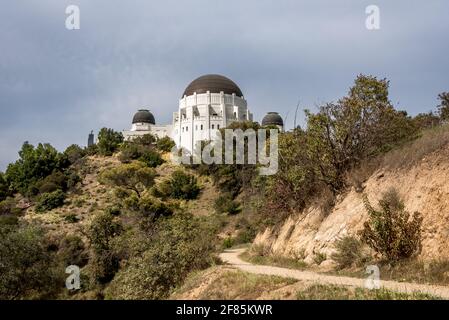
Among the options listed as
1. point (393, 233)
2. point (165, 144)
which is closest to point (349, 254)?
point (393, 233)

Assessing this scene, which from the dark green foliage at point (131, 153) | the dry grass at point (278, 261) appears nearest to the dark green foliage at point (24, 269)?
the dry grass at point (278, 261)

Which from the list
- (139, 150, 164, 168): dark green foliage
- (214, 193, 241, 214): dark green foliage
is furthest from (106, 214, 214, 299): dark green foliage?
(139, 150, 164, 168): dark green foliage

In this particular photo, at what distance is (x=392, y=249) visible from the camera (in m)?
11.1

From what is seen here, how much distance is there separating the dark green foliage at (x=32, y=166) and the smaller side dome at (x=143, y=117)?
1976 centimetres

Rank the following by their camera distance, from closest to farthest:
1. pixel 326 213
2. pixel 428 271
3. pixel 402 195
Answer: pixel 428 271
pixel 402 195
pixel 326 213

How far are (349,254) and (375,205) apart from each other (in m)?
2.05

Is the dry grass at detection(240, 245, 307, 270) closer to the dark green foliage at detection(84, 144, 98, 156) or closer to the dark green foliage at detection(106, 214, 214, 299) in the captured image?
the dark green foliage at detection(106, 214, 214, 299)

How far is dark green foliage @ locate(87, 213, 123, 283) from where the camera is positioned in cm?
2678

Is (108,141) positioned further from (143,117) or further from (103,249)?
(103,249)

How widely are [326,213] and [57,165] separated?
5560cm
